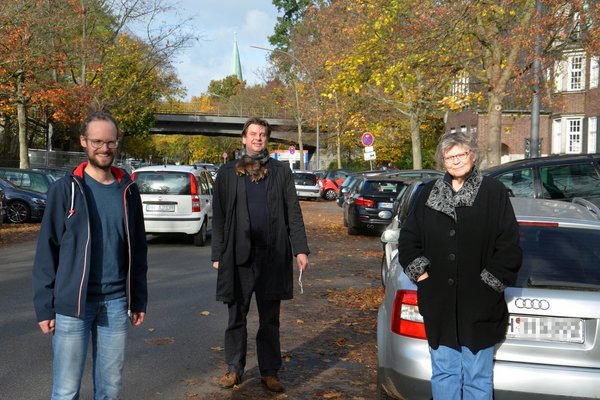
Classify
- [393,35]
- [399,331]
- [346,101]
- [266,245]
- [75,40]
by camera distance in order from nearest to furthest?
1. [399,331]
2. [266,245]
3. [393,35]
4. [75,40]
5. [346,101]

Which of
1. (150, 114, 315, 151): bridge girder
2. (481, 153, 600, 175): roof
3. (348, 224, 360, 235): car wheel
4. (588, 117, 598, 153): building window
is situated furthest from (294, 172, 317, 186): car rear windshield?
(481, 153, 600, 175): roof

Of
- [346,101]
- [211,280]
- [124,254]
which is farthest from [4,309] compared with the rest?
[346,101]

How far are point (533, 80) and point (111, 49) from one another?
23.0m

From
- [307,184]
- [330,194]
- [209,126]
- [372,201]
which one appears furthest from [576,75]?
[209,126]

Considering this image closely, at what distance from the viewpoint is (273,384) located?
18.5 ft

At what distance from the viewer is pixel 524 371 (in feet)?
13.9

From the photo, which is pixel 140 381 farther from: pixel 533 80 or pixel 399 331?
pixel 533 80

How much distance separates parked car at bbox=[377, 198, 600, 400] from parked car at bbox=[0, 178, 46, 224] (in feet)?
60.0

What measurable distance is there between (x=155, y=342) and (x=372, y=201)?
1270 centimetres

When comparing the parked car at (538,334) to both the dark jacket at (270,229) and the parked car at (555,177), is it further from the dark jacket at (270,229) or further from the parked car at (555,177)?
the parked car at (555,177)

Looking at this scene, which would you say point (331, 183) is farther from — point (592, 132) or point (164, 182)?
point (164, 182)

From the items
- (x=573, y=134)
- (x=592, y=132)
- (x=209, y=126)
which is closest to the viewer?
(x=592, y=132)

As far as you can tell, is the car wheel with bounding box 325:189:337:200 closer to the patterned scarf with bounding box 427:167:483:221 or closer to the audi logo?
the audi logo

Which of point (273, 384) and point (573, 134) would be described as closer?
point (273, 384)
